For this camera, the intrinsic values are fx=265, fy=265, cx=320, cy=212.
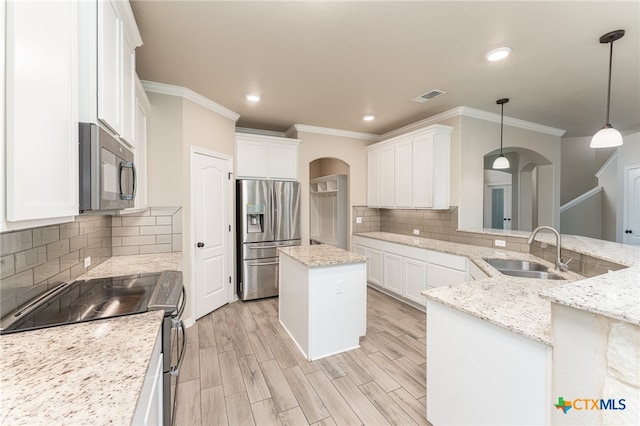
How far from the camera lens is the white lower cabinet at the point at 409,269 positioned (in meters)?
3.09

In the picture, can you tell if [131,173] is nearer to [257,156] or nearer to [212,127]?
[212,127]

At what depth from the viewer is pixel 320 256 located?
263 cm

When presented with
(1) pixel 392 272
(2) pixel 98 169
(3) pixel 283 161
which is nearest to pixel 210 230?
(3) pixel 283 161

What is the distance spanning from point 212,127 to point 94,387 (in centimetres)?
321

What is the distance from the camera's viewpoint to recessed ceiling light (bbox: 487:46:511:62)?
85.4 inches

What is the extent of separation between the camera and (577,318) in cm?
95

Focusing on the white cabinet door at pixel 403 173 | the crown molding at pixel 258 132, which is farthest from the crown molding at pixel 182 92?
A: the white cabinet door at pixel 403 173

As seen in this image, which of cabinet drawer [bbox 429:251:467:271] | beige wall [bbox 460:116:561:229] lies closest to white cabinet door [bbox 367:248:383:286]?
cabinet drawer [bbox 429:251:467:271]

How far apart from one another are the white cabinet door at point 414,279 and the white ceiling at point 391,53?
2.12 meters

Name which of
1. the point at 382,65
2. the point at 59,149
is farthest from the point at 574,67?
the point at 59,149

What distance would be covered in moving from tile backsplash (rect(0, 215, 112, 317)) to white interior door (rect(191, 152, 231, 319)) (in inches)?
43.6

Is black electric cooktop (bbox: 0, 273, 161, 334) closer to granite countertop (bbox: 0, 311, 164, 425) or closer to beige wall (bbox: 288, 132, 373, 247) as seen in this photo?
granite countertop (bbox: 0, 311, 164, 425)

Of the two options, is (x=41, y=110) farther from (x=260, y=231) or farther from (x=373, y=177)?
(x=373, y=177)

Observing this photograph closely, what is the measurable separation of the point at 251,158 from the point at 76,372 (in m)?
3.41
